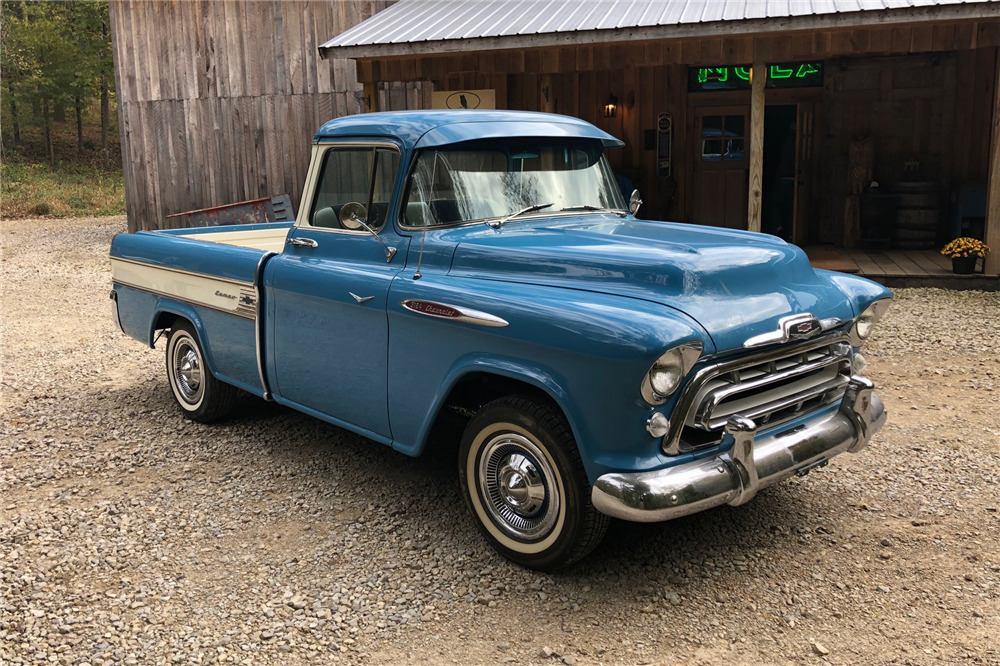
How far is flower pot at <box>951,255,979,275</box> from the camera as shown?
32.5 ft

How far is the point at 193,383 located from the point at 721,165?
32.3 ft

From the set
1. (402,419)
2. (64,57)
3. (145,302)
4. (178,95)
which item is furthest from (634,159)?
(64,57)

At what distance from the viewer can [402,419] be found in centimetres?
413

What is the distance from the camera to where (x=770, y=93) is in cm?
1297

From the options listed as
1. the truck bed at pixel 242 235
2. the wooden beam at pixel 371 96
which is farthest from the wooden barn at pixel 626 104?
the truck bed at pixel 242 235

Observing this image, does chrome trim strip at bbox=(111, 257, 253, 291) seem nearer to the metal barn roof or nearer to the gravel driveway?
the gravel driveway

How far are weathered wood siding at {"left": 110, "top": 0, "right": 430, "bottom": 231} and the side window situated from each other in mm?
8708

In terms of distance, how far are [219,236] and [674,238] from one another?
4.02 metres

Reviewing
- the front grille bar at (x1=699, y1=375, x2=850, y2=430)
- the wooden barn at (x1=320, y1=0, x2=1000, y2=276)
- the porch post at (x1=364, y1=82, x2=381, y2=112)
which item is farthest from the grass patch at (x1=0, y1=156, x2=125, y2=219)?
the front grille bar at (x1=699, y1=375, x2=850, y2=430)

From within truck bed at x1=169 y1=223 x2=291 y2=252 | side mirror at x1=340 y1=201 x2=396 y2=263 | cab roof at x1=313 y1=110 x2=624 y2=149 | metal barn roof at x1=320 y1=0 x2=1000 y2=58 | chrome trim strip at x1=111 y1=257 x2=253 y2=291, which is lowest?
chrome trim strip at x1=111 y1=257 x2=253 y2=291

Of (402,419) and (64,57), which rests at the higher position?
(64,57)

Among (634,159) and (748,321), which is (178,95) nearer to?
(634,159)

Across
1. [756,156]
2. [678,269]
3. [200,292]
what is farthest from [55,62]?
[678,269]

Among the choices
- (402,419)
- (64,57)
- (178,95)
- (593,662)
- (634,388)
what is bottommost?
(593,662)
